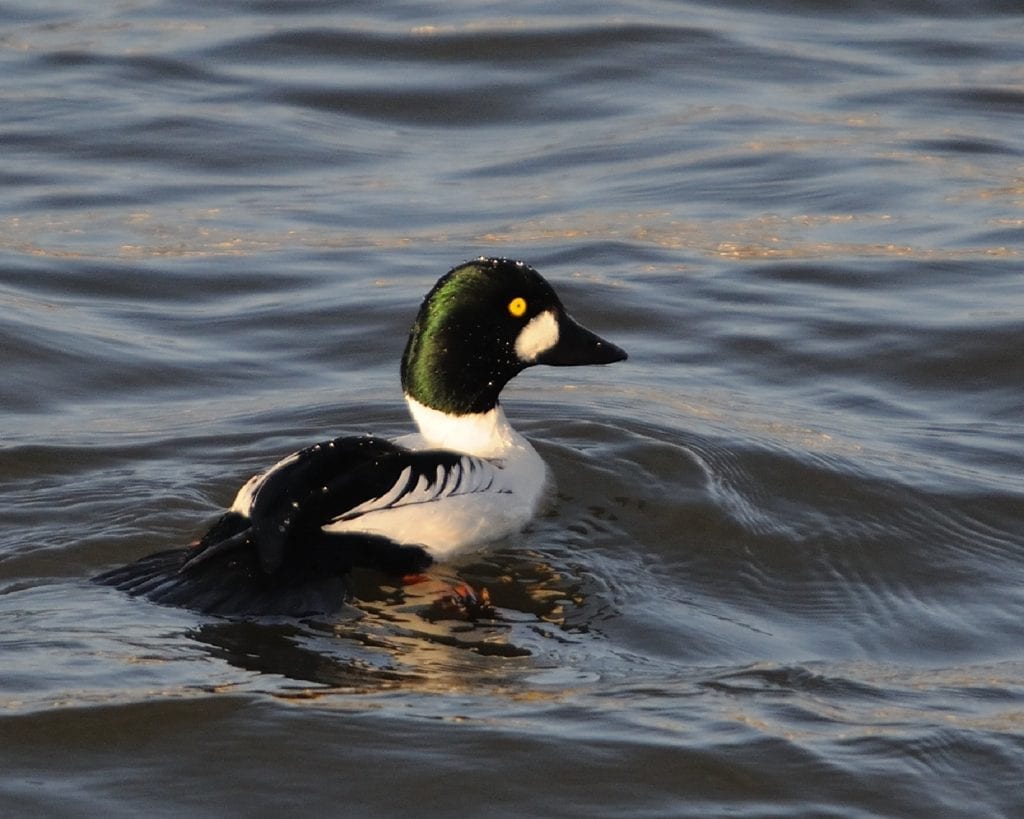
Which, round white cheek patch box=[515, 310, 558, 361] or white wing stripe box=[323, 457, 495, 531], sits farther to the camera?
round white cheek patch box=[515, 310, 558, 361]

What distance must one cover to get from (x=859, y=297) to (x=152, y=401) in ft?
11.7

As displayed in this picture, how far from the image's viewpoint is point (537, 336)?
709 cm

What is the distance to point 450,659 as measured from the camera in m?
5.69

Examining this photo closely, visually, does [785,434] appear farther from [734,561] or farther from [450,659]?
[450,659]

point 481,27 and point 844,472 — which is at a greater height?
point 481,27

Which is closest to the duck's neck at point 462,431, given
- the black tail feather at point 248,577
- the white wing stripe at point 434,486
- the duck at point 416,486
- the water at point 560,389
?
the duck at point 416,486

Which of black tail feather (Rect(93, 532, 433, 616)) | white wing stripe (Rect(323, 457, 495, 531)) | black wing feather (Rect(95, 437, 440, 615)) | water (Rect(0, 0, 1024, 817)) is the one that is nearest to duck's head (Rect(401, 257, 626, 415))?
white wing stripe (Rect(323, 457, 495, 531))

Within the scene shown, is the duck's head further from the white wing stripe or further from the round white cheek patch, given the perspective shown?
the white wing stripe

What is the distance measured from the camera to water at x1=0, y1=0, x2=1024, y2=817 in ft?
16.8

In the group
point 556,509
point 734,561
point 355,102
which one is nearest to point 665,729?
point 734,561

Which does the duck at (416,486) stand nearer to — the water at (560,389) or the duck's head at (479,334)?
the duck's head at (479,334)

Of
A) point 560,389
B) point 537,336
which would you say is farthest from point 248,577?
point 560,389

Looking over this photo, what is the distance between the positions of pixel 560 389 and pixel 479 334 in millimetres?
1651

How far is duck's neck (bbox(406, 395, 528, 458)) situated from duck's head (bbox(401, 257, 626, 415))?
25mm
